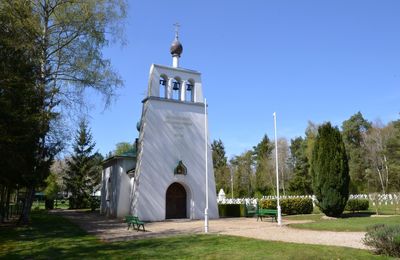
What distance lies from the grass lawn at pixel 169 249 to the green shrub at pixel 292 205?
44.1ft

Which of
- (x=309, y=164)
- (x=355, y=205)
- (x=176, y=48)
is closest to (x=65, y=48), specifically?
(x=176, y=48)

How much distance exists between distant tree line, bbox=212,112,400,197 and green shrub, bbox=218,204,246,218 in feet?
71.3

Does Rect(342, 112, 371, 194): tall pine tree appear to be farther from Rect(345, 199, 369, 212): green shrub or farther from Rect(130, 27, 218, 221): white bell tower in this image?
Rect(130, 27, 218, 221): white bell tower

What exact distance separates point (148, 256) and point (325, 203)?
14.7m

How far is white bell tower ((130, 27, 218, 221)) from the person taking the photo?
78.0 ft

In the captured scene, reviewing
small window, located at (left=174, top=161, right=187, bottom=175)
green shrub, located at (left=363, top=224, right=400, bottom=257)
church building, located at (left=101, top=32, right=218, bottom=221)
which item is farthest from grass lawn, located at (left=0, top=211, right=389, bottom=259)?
small window, located at (left=174, top=161, right=187, bottom=175)

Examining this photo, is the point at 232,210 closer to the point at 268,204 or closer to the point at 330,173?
the point at 268,204

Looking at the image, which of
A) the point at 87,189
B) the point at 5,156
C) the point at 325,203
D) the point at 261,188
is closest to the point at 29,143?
the point at 5,156

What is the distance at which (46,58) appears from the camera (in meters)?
20.2

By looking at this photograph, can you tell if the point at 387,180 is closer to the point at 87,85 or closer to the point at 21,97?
the point at 87,85

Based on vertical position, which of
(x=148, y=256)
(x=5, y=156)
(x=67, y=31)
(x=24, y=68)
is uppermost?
(x=67, y=31)

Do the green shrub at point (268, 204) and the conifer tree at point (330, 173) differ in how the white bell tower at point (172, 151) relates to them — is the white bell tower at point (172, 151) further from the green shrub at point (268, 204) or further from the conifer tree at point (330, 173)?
the conifer tree at point (330, 173)

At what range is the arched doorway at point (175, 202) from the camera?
985 inches

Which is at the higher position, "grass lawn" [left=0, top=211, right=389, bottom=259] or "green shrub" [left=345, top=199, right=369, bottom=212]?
"green shrub" [left=345, top=199, right=369, bottom=212]
